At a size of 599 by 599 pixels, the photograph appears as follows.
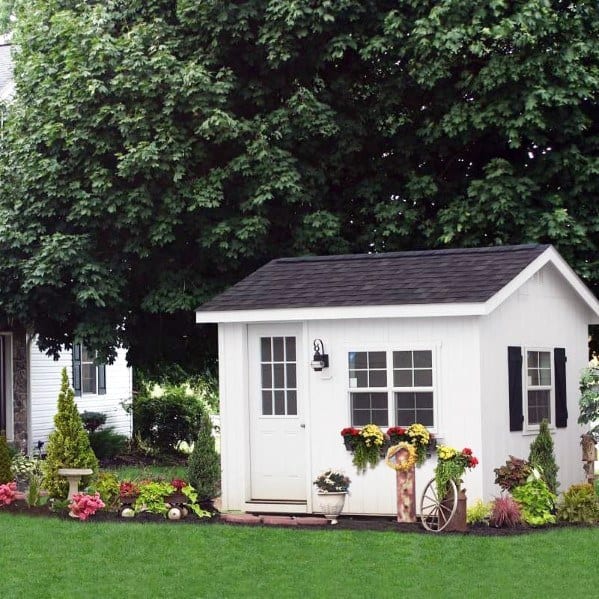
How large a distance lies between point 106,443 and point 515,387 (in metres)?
12.5

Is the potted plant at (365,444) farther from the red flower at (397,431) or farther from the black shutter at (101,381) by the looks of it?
the black shutter at (101,381)

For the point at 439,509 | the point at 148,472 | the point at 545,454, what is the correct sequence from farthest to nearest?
the point at 148,472 → the point at 545,454 → the point at 439,509

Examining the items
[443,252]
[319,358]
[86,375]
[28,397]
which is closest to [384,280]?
[443,252]

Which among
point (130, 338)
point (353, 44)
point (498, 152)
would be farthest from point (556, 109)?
point (130, 338)

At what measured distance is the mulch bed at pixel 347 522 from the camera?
14.6 metres

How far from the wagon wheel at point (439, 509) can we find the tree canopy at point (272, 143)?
6313 mm

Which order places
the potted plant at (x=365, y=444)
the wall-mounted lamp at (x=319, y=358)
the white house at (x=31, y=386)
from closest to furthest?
the potted plant at (x=365, y=444) → the wall-mounted lamp at (x=319, y=358) → the white house at (x=31, y=386)

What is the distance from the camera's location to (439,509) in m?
14.9

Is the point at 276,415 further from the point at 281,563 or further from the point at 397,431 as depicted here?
the point at 281,563

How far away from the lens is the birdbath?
16719 millimetres

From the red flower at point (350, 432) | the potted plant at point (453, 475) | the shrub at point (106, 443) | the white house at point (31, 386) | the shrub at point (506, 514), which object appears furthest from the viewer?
the white house at point (31, 386)

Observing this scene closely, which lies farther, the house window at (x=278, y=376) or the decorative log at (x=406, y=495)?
the house window at (x=278, y=376)

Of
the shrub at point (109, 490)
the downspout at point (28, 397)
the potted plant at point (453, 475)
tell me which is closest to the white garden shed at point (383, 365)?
the potted plant at point (453, 475)

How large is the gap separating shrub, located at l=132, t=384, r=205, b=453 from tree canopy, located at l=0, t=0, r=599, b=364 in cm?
626
